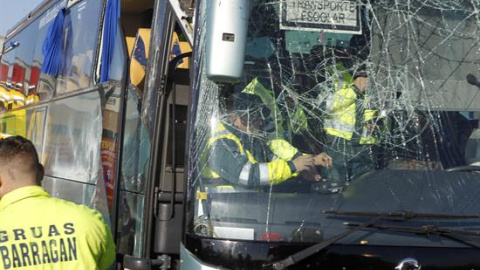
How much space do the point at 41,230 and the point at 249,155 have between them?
4.39ft

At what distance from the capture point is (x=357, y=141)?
4.58 m

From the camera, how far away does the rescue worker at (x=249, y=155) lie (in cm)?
446

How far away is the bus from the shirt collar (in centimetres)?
96

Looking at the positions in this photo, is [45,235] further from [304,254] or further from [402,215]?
[402,215]

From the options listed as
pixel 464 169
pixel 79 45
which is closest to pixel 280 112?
pixel 464 169

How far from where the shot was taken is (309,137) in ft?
15.1

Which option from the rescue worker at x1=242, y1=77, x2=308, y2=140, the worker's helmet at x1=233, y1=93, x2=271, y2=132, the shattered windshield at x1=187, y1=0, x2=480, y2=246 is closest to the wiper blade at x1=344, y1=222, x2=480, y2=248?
the shattered windshield at x1=187, y1=0, x2=480, y2=246

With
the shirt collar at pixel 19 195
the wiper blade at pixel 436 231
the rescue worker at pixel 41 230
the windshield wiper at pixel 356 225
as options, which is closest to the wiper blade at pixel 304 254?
the windshield wiper at pixel 356 225

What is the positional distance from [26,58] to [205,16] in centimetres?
630

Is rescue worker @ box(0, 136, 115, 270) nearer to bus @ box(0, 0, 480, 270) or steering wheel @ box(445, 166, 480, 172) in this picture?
bus @ box(0, 0, 480, 270)

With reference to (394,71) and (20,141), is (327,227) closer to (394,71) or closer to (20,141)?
(394,71)

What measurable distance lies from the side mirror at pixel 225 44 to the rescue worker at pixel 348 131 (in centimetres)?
71

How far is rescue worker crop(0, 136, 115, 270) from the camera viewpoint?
11.6ft

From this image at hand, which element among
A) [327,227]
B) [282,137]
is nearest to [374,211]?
[327,227]
